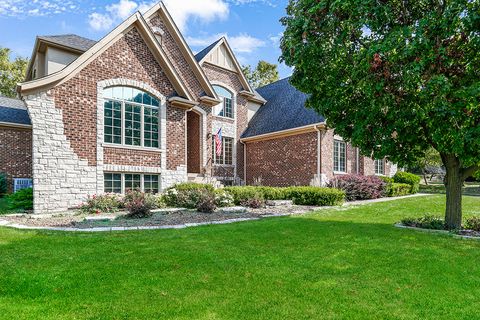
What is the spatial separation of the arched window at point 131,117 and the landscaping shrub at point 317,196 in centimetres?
639

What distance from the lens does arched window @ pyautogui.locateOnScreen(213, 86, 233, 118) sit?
2016 centimetres

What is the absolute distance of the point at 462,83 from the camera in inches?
269

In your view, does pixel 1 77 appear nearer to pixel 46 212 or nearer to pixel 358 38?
pixel 46 212

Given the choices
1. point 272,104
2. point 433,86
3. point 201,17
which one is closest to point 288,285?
point 433,86

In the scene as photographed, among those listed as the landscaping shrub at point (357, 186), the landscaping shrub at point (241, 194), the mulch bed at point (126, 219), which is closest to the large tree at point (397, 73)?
the mulch bed at point (126, 219)

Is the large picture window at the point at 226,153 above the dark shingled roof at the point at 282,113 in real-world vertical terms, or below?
below

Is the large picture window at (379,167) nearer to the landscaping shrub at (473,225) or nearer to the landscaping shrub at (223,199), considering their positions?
the landscaping shrub at (223,199)

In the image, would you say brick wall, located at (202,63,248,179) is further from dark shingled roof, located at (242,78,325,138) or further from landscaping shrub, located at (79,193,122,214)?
landscaping shrub, located at (79,193,122,214)

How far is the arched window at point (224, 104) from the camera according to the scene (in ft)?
66.1

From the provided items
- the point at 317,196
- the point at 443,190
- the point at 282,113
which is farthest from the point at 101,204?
the point at 443,190

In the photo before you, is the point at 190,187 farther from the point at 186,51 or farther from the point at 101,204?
the point at 186,51

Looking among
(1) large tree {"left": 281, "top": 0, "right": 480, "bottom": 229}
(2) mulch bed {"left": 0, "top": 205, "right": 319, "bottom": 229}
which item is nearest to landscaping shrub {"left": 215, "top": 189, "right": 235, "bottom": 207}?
(2) mulch bed {"left": 0, "top": 205, "right": 319, "bottom": 229}

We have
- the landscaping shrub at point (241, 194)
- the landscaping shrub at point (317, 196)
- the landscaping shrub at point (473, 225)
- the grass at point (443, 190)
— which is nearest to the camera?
the landscaping shrub at point (473, 225)

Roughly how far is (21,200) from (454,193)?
13169 millimetres
